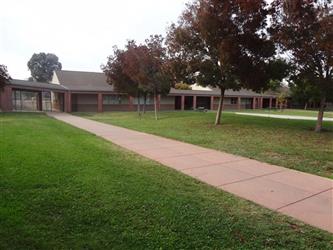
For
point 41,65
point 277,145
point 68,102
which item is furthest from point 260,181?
point 41,65

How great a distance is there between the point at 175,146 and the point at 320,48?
21.1 feet

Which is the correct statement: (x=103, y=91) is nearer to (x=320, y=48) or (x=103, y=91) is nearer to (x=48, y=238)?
(x=320, y=48)

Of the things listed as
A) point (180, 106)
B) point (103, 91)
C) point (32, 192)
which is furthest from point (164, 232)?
point (180, 106)

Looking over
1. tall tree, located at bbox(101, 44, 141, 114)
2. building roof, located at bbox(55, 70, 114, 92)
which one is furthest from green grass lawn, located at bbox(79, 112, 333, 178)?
building roof, located at bbox(55, 70, 114, 92)

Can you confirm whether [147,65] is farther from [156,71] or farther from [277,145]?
[277,145]

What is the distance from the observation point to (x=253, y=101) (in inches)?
2119

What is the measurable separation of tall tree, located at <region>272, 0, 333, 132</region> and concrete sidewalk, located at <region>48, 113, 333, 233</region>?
→ 19.7 ft

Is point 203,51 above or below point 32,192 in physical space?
above

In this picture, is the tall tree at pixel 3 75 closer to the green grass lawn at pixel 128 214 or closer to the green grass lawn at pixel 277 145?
the green grass lawn at pixel 277 145

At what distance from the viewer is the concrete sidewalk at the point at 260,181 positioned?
4.67m

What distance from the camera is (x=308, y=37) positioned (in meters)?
12.4

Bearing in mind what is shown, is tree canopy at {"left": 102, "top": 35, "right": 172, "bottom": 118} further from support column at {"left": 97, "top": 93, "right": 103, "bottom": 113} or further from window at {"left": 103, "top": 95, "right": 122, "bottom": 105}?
window at {"left": 103, "top": 95, "right": 122, "bottom": 105}

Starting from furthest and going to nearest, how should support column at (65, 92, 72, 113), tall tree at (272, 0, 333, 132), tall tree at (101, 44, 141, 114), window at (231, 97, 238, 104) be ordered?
window at (231, 97, 238, 104) → support column at (65, 92, 72, 113) → tall tree at (101, 44, 141, 114) → tall tree at (272, 0, 333, 132)

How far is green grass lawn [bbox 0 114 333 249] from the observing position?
11.5 feet
